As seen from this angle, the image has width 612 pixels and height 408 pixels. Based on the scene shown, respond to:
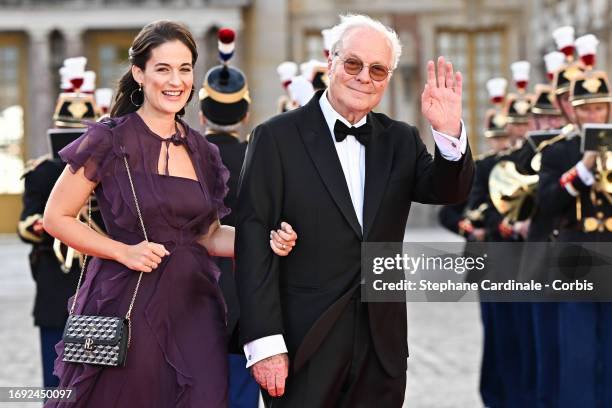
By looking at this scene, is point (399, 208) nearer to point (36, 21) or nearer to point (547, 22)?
point (547, 22)

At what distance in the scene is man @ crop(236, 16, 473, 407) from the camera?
4.34 metres

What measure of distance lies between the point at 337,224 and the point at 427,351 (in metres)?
6.92

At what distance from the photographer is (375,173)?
446cm

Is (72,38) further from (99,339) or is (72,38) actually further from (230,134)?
(99,339)

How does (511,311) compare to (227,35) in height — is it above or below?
below

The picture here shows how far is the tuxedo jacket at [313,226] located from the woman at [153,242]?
12 centimetres

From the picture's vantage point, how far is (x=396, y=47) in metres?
4.52

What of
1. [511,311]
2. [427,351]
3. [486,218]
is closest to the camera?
[511,311]

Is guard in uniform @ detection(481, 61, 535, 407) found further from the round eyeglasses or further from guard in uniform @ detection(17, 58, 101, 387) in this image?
the round eyeglasses

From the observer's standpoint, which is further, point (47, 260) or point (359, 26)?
point (47, 260)

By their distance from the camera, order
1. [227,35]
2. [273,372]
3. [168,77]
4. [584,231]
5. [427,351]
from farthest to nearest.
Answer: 1. [427,351]
2. [584,231]
3. [227,35]
4. [168,77]
5. [273,372]

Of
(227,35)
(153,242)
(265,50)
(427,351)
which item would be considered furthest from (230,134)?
(265,50)

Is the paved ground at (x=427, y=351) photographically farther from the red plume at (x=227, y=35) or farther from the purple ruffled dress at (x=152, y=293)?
the purple ruffled dress at (x=152, y=293)

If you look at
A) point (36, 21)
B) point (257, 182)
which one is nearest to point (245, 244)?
point (257, 182)
